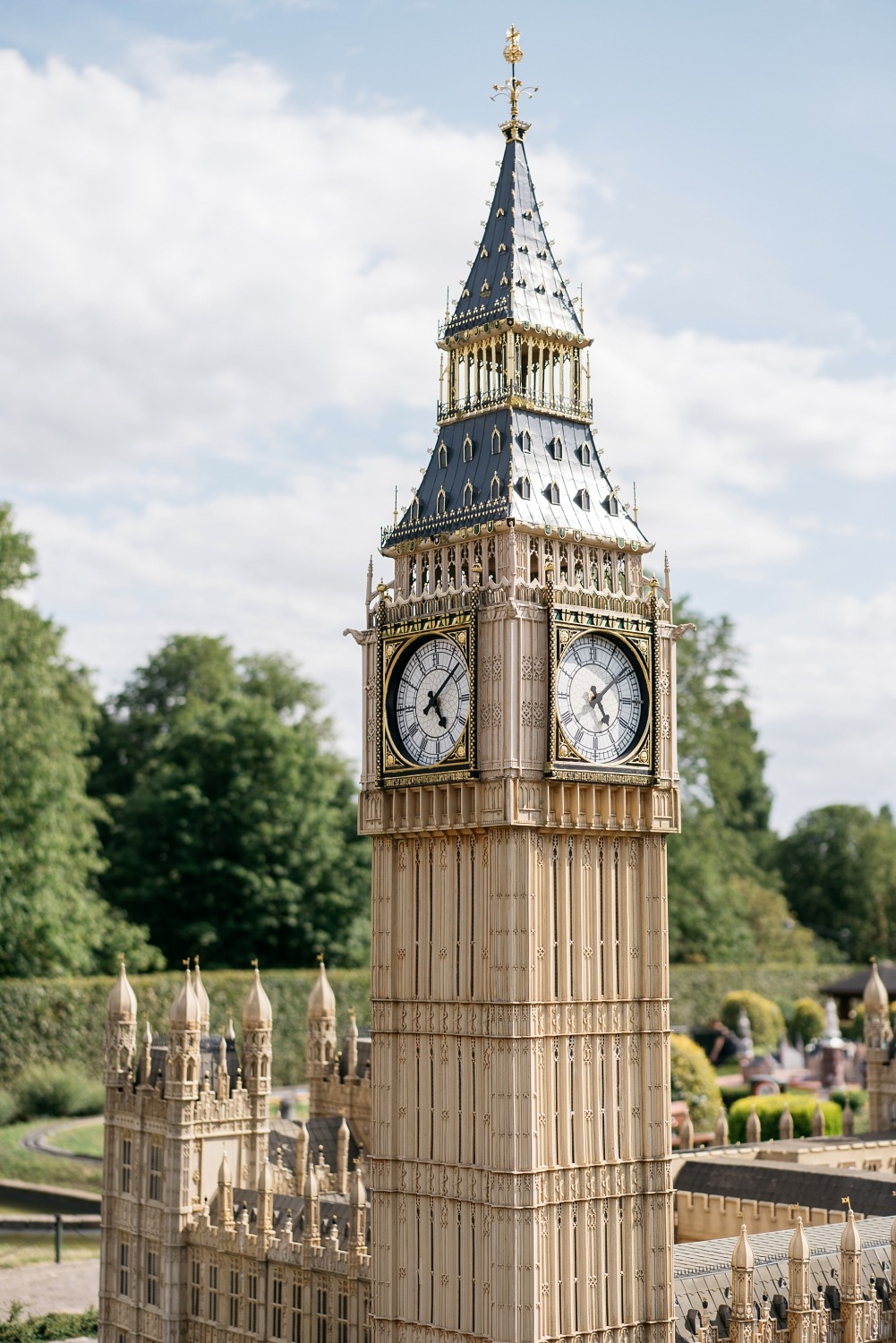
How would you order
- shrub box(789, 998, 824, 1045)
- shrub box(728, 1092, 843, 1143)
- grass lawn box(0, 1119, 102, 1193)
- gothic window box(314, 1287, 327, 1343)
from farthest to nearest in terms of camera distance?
shrub box(789, 998, 824, 1045)
shrub box(728, 1092, 843, 1143)
grass lawn box(0, 1119, 102, 1193)
gothic window box(314, 1287, 327, 1343)

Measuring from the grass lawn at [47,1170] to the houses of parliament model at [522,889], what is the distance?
29.3 meters

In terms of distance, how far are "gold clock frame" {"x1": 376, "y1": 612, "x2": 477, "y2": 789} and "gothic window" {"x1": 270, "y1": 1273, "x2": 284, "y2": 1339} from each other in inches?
437

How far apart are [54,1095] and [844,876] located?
85348 millimetres

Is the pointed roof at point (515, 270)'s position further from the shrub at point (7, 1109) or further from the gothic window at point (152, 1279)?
the shrub at point (7, 1109)

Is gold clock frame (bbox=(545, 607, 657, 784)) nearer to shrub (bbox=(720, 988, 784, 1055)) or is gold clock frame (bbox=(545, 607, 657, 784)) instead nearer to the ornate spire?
the ornate spire

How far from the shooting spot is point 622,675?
1172 inches

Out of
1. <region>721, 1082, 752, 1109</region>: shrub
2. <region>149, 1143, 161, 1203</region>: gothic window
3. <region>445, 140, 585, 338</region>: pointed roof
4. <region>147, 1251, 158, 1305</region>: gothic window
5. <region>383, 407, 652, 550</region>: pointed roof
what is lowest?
<region>147, 1251, 158, 1305</region>: gothic window

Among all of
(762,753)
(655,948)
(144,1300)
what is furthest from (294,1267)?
(762,753)

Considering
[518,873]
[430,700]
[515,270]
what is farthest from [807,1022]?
[515,270]

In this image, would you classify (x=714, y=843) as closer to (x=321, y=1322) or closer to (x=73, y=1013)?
(x=73, y=1013)

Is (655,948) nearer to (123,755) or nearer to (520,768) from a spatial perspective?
(520,768)

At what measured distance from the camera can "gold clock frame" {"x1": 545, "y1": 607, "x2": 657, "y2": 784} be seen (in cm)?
2848

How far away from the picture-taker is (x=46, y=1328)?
145 ft

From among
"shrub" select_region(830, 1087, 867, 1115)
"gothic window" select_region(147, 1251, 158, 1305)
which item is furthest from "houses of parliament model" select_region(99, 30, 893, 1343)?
"shrub" select_region(830, 1087, 867, 1115)
